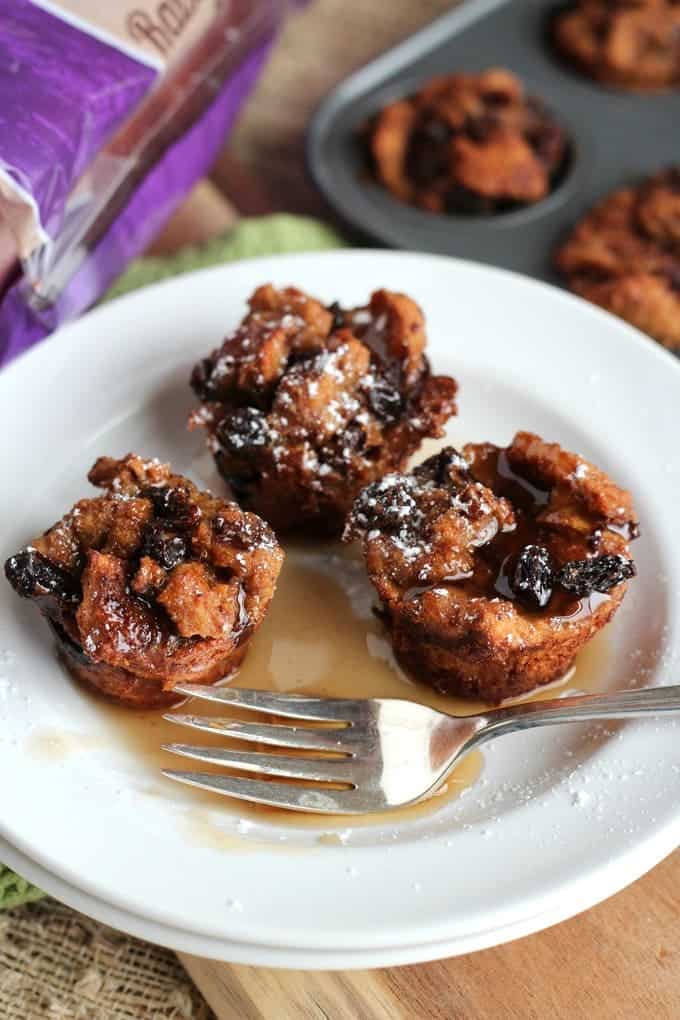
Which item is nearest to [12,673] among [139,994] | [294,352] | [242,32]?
[139,994]

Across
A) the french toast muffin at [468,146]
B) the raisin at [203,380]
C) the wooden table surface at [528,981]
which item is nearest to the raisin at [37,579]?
the raisin at [203,380]

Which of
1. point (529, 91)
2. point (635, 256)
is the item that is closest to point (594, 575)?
point (635, 256)

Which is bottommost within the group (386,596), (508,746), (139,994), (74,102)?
(139,994)

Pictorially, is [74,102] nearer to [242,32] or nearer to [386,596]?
[242,32]

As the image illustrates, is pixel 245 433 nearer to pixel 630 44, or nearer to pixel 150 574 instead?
pixel 150 574

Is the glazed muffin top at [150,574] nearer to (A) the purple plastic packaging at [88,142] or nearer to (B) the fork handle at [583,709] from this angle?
(B) the fork handle at [583,709]

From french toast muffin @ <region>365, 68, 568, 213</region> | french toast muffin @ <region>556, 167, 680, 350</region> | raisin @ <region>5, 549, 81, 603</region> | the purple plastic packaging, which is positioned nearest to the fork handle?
raisin @ <region>5, 549, 81, 603</region>

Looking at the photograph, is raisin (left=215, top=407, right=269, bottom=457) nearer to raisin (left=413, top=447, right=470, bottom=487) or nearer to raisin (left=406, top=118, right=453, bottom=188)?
raisin (left=413, top=447, right=470, bottom=487)
